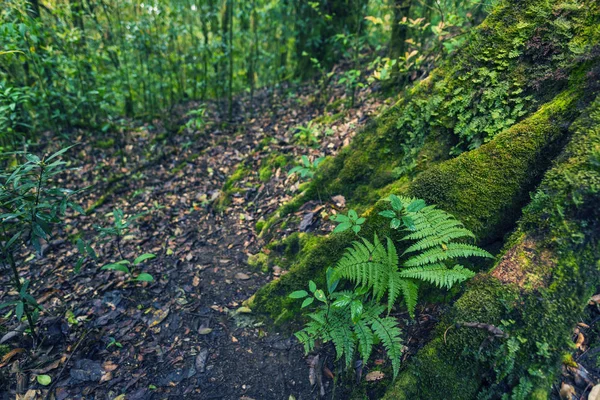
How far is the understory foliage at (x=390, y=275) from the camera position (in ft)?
7.72

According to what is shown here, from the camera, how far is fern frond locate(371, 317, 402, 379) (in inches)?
86.1

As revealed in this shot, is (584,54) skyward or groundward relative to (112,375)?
skyward

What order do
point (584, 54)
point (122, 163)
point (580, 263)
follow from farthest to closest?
1. point (122, 163)
2. point (584, 54)
3. point (580, 263)

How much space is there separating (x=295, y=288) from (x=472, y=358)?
172cm

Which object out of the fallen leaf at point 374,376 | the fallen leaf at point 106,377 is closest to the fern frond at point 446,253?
the fallen leaf at point 374,376

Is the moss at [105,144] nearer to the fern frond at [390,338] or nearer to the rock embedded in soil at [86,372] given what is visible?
the rock embedded in soil at [86,372]

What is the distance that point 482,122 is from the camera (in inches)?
122

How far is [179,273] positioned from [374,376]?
2831mm

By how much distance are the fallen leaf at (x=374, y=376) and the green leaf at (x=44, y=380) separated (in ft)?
9.32

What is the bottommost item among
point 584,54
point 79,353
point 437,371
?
point 79,353

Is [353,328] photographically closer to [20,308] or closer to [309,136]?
[20,308]

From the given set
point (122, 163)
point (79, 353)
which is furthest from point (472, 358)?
point (122, 163)

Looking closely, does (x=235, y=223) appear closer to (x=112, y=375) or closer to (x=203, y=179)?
(x=203, y=179)

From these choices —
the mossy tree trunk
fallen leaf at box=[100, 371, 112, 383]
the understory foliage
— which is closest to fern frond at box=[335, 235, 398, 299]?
the understory foliage
